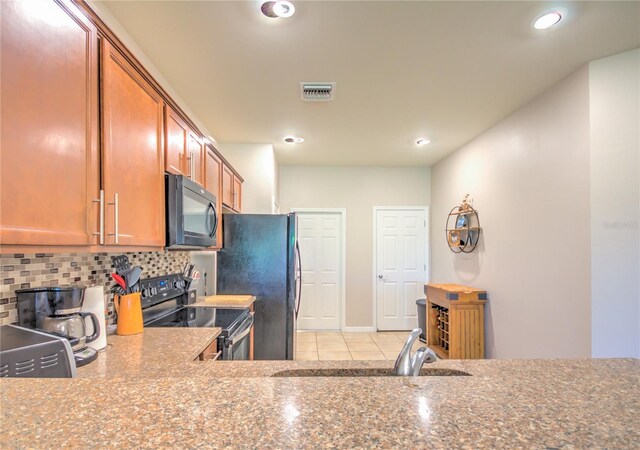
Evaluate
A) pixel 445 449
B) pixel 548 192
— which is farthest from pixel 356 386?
pixel 548 192

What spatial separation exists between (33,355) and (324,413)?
3.39 ft

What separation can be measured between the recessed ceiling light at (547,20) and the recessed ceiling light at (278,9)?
4.28ft

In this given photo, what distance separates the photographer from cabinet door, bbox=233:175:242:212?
360 cm

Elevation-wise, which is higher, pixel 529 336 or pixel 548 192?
pixel 548 192

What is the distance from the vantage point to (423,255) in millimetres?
5289

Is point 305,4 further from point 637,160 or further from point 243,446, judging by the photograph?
point 637,160

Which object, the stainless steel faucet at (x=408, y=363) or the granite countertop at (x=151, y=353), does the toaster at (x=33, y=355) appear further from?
the stainless steel faucet at (x=408, y=363)

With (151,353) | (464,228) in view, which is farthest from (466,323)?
(151,353)

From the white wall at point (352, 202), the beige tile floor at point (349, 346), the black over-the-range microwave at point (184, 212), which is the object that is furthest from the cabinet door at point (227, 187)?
the beige tile floor at point (349, 346)

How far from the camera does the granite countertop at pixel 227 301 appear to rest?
271 centimetres

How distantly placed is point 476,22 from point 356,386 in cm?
202

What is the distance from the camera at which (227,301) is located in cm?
288

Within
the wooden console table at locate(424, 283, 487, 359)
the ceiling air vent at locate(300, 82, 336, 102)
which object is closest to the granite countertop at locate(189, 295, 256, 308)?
the ceiling air vent at locate(300, 82, 336, 102)

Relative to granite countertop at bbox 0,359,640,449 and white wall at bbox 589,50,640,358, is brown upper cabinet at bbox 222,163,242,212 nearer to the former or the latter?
granite countertop at bbox 0,359,640,449
